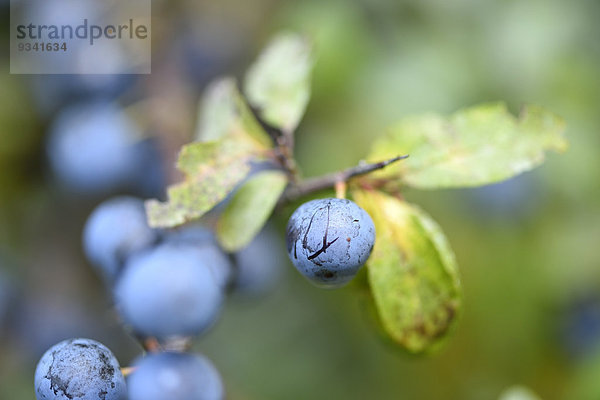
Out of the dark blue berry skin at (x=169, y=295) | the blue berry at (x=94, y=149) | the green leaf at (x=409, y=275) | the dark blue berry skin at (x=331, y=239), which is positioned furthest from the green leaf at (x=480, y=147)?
the blue berry at (x=94, y=149)

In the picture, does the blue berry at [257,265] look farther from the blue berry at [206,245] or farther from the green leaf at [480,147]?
the green leaf at [480,147]

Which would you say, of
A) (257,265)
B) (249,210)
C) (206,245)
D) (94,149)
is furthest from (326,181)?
(94,149)

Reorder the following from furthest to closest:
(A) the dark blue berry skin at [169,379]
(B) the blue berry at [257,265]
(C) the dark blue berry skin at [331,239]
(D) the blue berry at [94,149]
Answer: (D) the blue berry at [94,149]
(B) the blue berry at [257,265]
(A) the dark blue berry skin at [169,379]
(C) the dark blue berry skin at [331,239]

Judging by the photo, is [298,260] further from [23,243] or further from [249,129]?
[23,243]

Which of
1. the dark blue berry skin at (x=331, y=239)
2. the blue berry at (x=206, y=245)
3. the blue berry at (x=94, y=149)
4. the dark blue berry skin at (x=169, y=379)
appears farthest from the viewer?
the blue berry at (x=94, y=149)

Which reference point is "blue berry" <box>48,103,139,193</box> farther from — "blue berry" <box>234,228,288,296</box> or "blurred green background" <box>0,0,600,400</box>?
"blue berry" <box>234,228,288,296</box>
